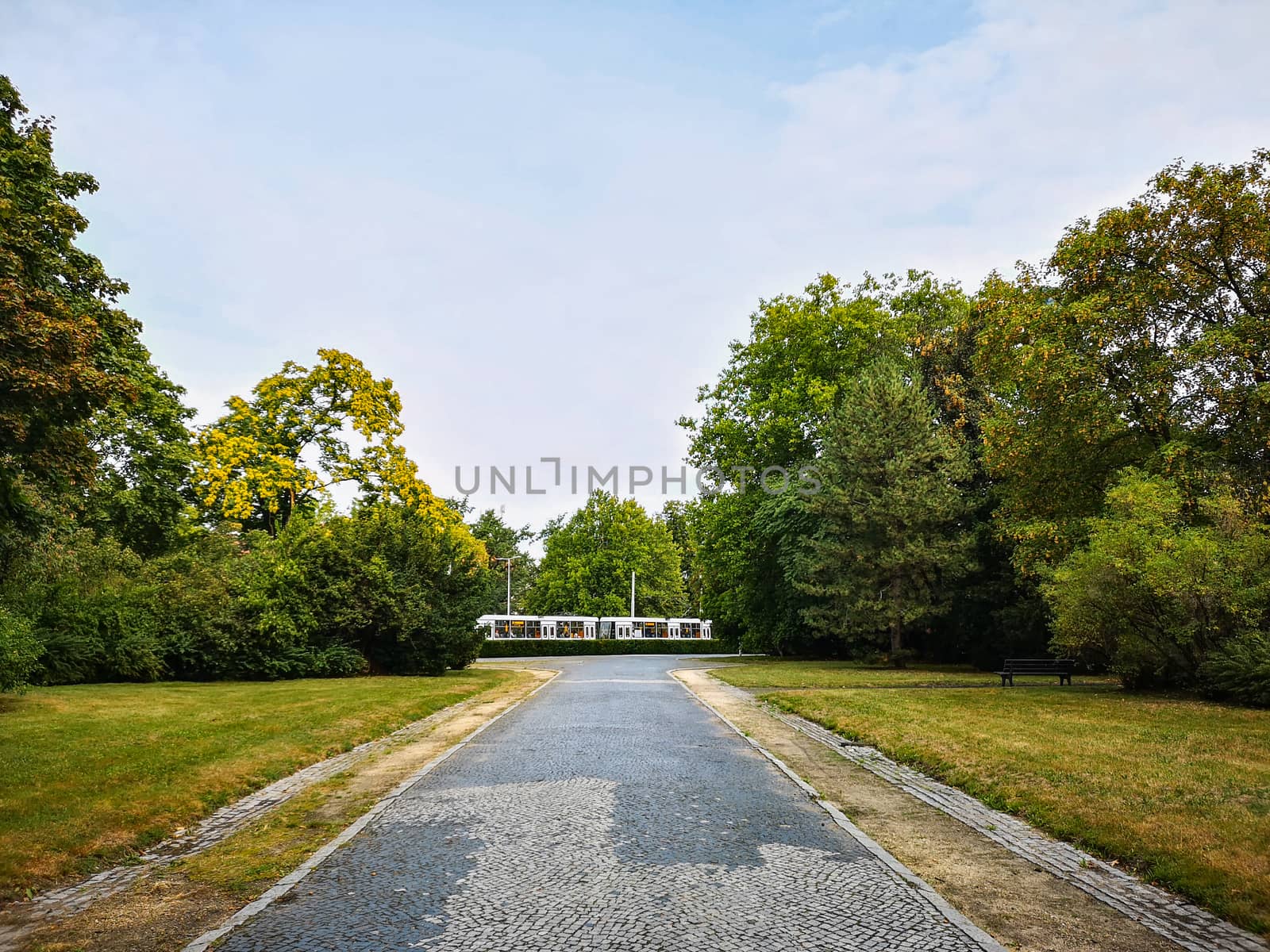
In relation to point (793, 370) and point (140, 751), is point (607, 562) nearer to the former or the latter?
point (793, 370)

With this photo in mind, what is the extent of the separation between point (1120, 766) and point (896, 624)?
20856 mm

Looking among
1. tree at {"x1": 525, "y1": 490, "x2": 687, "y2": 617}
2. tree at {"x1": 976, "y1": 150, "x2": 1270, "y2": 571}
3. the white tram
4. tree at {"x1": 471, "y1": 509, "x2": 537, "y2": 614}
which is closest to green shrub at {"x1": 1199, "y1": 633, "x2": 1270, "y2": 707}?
tree at {"x1": 976, "y1": 150, "x2": 1270, "y2": 571}

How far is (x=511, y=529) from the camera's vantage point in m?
104

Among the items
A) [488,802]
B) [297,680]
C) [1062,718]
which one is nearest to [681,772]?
[488,802]

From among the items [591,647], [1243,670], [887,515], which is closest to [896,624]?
[887,515]

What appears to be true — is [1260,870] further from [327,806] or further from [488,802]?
[327,806]

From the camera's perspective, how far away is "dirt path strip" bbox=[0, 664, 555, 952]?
5094 mm

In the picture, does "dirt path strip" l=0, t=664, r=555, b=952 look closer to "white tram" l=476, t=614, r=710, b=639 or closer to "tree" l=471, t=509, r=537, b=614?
"white tram" l=476, t=614, r=710, b=639

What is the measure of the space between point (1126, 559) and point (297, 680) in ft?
67.8

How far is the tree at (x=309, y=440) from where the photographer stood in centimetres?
3072

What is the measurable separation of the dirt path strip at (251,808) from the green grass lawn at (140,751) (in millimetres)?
223

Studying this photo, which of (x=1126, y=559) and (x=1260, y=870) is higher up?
(x=1126, y=559)

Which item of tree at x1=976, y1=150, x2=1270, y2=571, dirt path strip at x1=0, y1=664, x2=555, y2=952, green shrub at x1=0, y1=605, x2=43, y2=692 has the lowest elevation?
dirt path strip at x1=0, y1=664, x2=555, y2=952

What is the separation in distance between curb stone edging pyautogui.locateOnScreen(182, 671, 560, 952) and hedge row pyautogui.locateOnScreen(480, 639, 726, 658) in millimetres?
41915
